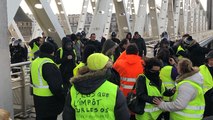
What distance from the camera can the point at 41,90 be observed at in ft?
13.6

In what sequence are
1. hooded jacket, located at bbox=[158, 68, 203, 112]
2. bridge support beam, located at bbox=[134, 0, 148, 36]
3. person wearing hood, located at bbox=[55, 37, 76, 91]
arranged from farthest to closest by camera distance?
bridge support beam, located at bbox=[134, 0, 148, 36]
person wearing hood, located at bbox=[55, 37, 76, 91]
hooded jacket, located at bbox=[158, 68, 203, 112]

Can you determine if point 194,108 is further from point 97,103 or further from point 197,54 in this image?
point 197,54

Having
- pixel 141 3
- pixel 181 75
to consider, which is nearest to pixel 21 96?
pixel 181 75

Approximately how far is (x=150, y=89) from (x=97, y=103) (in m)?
1.06

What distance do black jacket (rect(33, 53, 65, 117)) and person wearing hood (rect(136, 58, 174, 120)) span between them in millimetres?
1038

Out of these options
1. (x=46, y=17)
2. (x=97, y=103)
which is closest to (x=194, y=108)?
(x=97, y=103)

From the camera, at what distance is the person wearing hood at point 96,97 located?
2650mm

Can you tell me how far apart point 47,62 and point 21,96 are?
200cm

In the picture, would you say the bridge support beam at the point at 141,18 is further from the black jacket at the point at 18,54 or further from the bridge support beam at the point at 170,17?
the bridge support beam at the point at 170,17

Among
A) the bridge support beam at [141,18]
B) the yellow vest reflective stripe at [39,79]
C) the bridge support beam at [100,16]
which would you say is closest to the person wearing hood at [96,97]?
the yellow vest reflective stripe at [39,79]

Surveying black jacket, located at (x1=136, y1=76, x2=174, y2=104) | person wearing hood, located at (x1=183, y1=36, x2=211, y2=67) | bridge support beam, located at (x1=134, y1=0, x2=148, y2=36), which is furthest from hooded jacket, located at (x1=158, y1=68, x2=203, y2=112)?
bridge support beam, located at (x1=134, y1=0, x2=148, y2=36)

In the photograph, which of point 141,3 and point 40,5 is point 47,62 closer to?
point 40,5

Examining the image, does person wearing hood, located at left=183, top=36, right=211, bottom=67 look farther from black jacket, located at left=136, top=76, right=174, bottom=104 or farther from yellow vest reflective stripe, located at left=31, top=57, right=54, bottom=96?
yellow vest reflective stripe, located at left=31, top=57, right=54, bottom=96

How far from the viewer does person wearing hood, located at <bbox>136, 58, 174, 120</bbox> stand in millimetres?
3533
